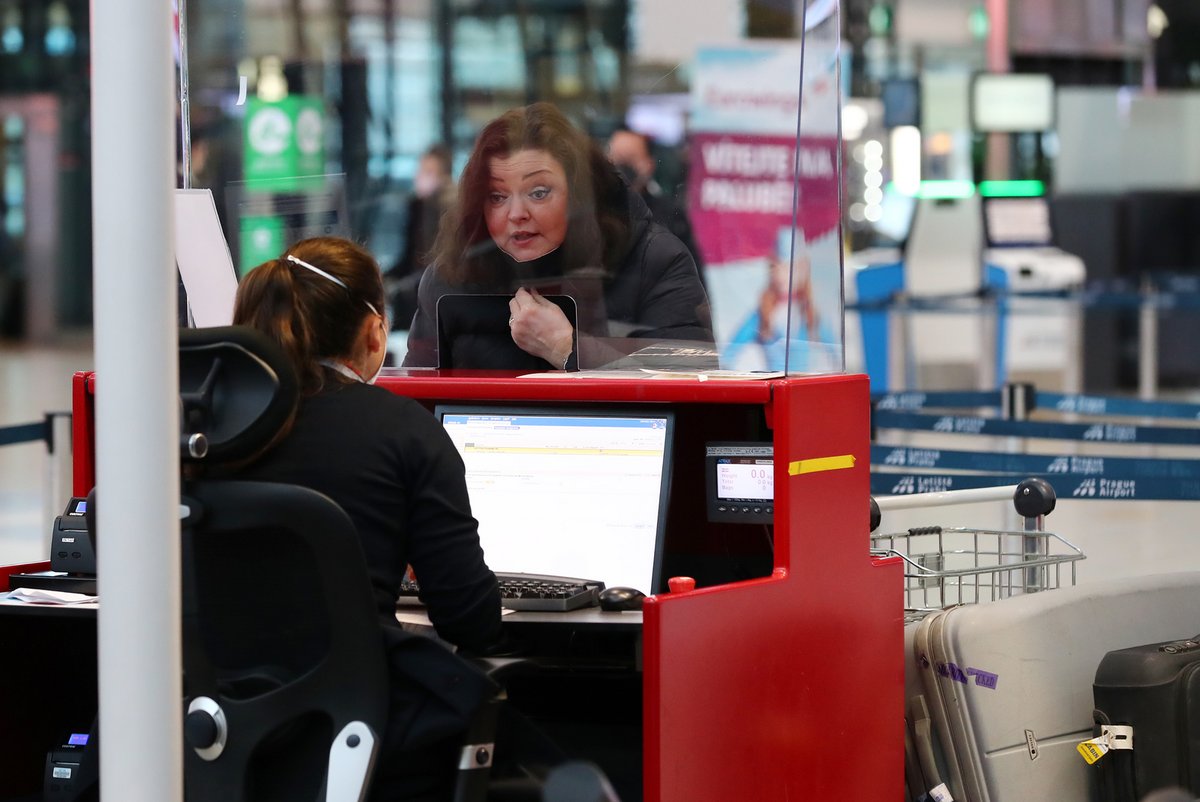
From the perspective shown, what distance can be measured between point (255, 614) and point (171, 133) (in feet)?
2.28

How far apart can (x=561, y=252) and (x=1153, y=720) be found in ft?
4.54

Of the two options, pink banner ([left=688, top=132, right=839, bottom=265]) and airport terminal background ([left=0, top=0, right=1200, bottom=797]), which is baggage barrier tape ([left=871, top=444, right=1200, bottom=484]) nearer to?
airport terminal background ([left=0, top=0, right=1200, bottom=797])

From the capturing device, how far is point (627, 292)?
3150mm

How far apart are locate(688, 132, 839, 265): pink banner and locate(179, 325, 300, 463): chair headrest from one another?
1135mm

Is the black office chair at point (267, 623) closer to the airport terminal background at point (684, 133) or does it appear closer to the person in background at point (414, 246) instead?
the airport terminal background at point (684, 133)

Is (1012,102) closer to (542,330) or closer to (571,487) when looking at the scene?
(542,330)

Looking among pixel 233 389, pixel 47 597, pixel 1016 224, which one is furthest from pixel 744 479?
pixel 1016 224

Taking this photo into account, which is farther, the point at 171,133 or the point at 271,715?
the point at 271,715

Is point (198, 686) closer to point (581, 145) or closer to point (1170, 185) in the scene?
A: point (581, 145)

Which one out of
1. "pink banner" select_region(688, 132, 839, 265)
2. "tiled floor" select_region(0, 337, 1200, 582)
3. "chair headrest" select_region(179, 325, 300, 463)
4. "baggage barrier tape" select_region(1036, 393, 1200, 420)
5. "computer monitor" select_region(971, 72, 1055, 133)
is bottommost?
"tiled floor" select_region(0, 337, 1200, 582)

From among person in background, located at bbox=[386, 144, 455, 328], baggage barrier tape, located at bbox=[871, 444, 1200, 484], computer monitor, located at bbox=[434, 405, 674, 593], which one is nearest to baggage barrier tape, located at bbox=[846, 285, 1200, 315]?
baggage barrier tape, located at bbox=[871, 444, 1200, 484]

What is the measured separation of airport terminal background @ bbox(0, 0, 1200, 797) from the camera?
11.8 ft

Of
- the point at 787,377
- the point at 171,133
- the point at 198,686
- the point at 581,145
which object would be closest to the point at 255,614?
the point at 198,686

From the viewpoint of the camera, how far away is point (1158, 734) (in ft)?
9.21
